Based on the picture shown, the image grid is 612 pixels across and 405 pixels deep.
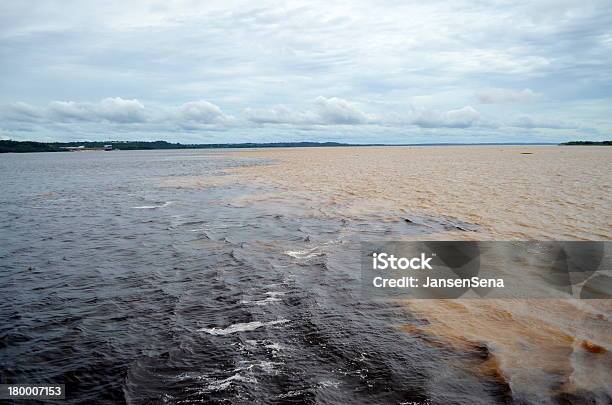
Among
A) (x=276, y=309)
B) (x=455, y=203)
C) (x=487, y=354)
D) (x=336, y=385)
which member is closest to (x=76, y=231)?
(x=276, y=309)

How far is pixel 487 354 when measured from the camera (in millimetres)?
9531

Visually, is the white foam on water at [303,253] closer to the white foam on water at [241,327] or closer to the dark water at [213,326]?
the dark water at [213,326]

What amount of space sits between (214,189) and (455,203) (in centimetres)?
2567

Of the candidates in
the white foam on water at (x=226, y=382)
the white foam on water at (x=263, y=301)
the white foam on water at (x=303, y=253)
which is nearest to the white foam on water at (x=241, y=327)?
the white foam on water at (x=263, y=301)

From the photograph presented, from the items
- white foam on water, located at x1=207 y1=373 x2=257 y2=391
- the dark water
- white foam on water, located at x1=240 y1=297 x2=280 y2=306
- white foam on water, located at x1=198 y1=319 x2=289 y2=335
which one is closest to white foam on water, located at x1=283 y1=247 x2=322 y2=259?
the dark water

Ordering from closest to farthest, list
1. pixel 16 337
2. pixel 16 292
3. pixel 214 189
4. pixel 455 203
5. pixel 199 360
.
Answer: pixel 199 360 → pixel 16 337 → pixel 16 292 → pixel 455 203 → pixel 214 189

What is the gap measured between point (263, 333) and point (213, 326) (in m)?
1.40

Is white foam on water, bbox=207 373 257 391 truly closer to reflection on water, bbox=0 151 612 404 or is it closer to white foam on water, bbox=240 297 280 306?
reflection on water, bbox=0 151 612 404

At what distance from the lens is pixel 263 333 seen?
35.4 ft

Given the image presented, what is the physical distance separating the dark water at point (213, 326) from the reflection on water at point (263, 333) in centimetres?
4

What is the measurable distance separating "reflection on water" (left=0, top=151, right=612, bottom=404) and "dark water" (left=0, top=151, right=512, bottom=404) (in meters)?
0.04

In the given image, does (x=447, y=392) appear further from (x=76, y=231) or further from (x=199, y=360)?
(x=76, y=231)

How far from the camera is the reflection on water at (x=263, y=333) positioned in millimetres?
8297

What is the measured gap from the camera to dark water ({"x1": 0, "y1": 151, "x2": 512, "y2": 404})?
8.34 m
